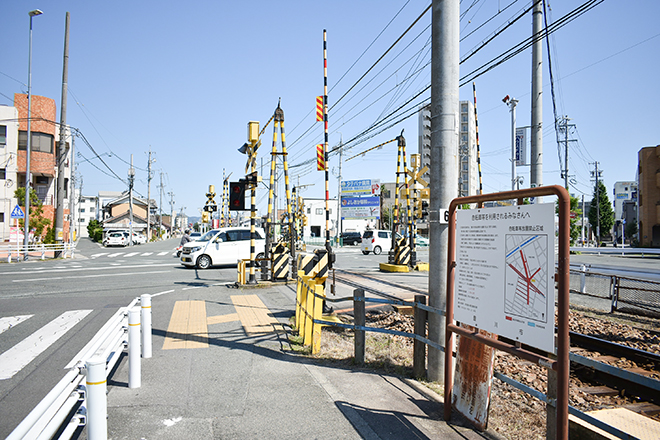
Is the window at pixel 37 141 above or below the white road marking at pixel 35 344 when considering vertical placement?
above

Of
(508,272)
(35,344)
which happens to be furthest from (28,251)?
(508,272)

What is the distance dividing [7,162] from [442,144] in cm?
3909

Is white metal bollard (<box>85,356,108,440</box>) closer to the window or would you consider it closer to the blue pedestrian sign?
the blue pedestrian sign

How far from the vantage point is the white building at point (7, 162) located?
3359cm

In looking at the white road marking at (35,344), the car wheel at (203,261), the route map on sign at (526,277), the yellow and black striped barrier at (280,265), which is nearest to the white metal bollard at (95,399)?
the white road marking at (35,344)

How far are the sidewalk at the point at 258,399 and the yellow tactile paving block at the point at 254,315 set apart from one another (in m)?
0.66

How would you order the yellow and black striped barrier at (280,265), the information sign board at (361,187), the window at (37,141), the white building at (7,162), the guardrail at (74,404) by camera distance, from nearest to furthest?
the guardrail at (74,404), the yellow and black striped barrier at (280,265), the white building at (7,162), the window at (37,141), the information sign board at (361,187)

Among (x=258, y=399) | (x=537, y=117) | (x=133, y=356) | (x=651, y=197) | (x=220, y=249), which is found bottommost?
(x=258, y=399)

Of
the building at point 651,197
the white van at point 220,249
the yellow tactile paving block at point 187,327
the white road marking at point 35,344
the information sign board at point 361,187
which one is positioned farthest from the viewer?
the information sign board at point 361,187

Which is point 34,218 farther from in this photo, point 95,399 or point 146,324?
point 95,399

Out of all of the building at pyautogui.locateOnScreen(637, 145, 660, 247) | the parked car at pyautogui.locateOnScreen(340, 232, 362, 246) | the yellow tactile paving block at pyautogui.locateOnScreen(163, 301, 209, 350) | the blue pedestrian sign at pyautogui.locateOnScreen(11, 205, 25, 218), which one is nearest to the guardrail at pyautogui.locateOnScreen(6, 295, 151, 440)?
the yellow tactile paving block at pyautogui.locateOnScreen(163, 301, 209, 350)

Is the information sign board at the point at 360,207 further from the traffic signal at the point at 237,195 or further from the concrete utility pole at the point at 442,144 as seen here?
the concrete utility pole at the point at 442,144

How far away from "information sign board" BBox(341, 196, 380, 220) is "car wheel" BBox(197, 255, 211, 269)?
101 ft

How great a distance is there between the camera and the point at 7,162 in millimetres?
33625
